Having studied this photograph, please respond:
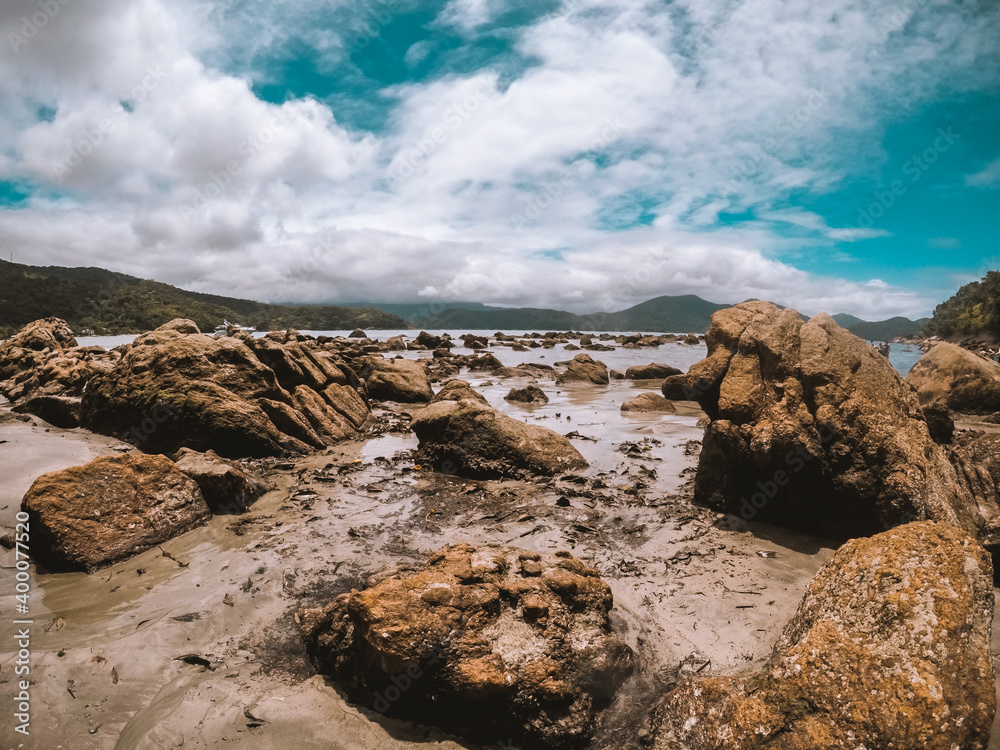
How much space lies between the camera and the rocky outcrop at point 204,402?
33.1 ft

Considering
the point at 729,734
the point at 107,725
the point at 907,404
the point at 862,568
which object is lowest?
the point at 107,725

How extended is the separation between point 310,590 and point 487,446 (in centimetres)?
494

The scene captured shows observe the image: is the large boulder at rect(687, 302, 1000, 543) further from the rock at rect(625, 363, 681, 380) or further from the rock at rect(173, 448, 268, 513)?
the rock at rect(625, 363, 681, 380)

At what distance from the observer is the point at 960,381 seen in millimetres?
15820

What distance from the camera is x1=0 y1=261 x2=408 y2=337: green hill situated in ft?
252

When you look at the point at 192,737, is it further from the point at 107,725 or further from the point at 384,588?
the point at 384,588

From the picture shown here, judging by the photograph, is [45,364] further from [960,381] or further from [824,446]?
[960,381]

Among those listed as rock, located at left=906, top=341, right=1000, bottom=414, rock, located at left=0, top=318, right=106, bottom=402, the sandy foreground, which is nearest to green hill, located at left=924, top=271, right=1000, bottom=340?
rock, located at left=906, top=341, right=1000, bottom=414

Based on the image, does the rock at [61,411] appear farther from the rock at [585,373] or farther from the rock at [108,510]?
the rock at [585,373]

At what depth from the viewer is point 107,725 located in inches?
134

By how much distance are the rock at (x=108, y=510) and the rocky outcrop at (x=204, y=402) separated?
3486 mm

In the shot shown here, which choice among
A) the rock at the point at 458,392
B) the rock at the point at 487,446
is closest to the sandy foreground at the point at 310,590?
the rock at the point at 487,446

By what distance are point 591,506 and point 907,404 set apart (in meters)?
4.98

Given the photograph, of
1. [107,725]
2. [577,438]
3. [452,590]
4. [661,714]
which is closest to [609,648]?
[661,714]
